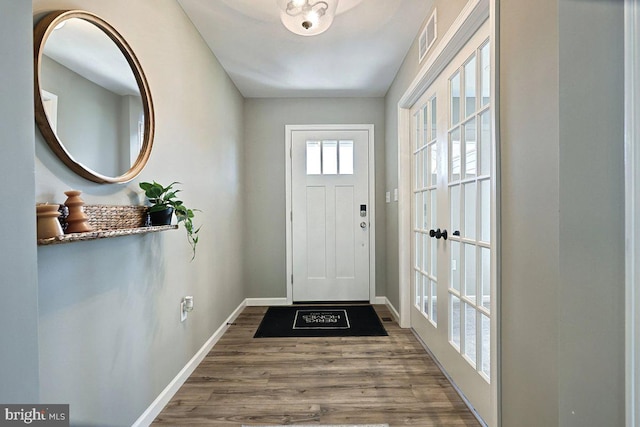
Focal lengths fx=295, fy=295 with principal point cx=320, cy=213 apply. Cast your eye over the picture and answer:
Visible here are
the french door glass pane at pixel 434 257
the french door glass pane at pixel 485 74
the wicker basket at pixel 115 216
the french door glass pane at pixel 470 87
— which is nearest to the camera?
the wicker basket at pixel 115 216

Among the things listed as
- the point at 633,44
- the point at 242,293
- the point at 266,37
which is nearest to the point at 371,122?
the point at 266,37

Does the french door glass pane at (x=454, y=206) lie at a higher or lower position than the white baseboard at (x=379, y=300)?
higher

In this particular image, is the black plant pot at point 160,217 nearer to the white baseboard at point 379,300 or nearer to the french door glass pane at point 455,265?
the french door glass pane at point 455,265

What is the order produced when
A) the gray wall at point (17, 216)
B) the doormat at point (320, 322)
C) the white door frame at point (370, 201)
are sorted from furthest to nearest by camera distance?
the white door frame at point (370, 201) < the doormat at point (320, 322) < the gray wall at point (17, 216)

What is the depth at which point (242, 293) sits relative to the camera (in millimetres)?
3275

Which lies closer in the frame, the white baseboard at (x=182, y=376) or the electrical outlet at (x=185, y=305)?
the white baseboard at (x=182, y=376)

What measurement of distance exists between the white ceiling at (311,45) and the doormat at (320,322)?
2368 millimetres

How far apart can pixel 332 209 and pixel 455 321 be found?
188 centimetres

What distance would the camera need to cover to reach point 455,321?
5.84ft

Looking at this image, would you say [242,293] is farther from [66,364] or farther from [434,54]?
[434,54]

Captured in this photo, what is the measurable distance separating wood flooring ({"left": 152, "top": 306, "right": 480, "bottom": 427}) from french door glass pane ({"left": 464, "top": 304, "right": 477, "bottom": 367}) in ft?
0.95

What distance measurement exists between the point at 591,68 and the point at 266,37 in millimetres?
2023

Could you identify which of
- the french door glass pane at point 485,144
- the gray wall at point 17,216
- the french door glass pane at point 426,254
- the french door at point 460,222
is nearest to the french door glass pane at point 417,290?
the french door at point 460,222

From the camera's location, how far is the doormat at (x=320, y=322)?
259cm
